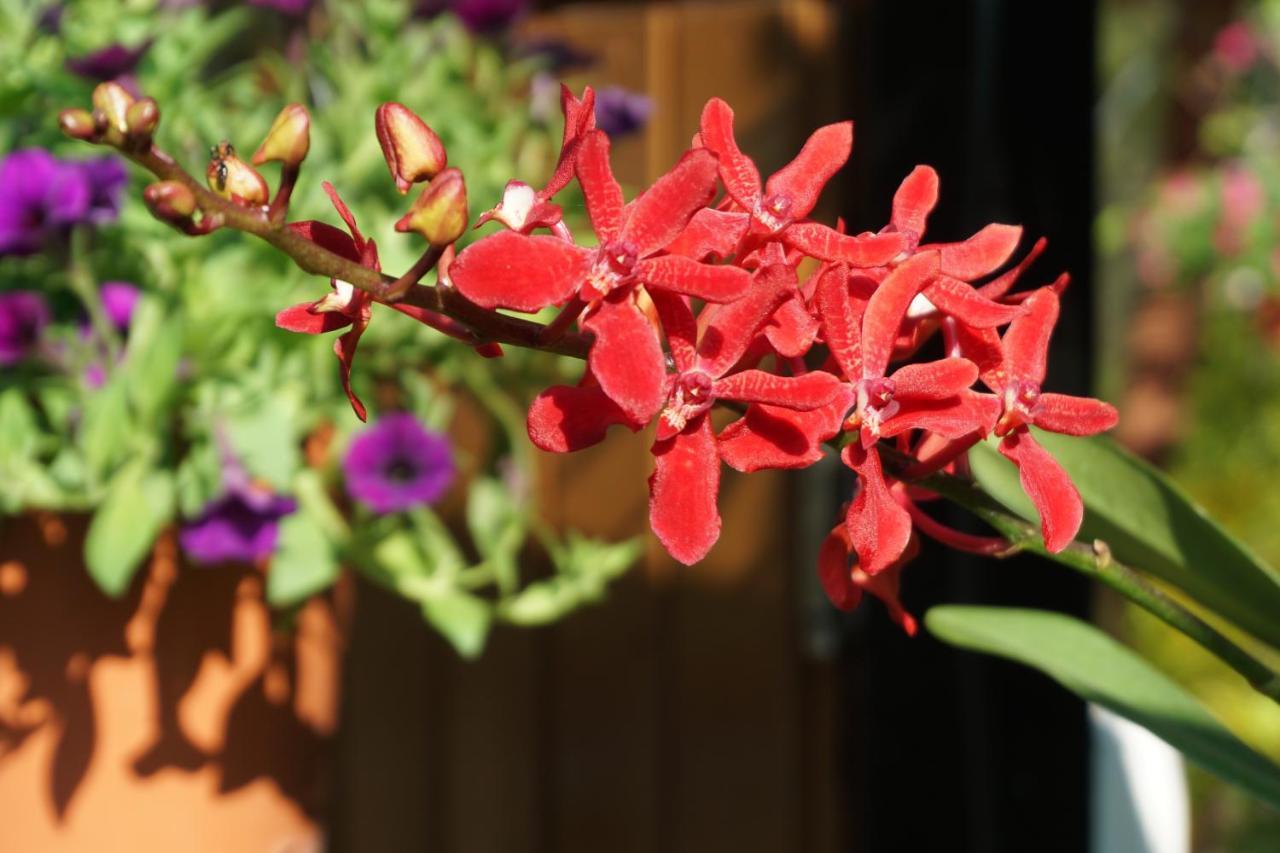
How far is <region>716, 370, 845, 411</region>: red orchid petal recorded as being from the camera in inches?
13.1

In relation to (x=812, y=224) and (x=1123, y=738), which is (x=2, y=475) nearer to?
(x=812, y=224)

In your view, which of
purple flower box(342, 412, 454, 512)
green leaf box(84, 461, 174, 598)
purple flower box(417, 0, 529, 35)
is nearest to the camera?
green leaf box(84, 461, 174, 598)

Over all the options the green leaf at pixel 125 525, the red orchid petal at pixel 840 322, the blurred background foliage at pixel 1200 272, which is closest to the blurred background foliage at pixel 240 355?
the green leaf at pixel 125 525

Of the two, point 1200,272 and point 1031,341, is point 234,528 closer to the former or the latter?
point 1031,341

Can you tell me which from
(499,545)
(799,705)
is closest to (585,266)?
(499,545)

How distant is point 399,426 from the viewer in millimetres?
804

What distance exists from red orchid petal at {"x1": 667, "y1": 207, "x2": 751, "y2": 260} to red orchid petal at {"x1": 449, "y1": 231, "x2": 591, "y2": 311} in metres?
0.03

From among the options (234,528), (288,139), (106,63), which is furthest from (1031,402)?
(106,63)

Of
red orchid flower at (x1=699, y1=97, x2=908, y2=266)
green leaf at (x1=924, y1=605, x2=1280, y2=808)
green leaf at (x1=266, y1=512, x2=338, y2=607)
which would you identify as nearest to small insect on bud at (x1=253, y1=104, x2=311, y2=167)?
red orchid flower at (x1=699, y1=97, x2=908, y2=266)

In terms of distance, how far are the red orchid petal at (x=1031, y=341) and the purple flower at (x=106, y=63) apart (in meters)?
0.59

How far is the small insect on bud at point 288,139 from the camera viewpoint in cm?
33

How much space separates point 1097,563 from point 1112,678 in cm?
19

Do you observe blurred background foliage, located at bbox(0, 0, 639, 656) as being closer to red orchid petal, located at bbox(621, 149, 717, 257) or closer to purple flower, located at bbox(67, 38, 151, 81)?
purple flower, located at bbox(67, 38, 151, 81)

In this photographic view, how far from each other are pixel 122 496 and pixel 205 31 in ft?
1.15
